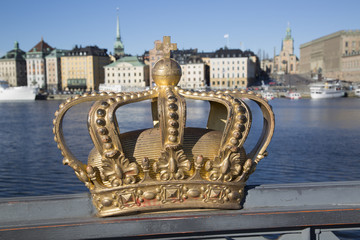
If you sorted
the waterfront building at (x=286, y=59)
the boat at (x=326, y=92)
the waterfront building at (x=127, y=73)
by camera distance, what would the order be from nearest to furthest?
the boat at (x=326, y=92), the waterfront building at (x=127, y=73), the waterfront building at (x=286, y=59)

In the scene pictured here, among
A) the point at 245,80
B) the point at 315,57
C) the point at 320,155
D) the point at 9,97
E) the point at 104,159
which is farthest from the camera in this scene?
the point at 315,57

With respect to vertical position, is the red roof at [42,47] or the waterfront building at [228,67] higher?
the red roof at [42,47]

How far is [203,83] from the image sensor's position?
273ft

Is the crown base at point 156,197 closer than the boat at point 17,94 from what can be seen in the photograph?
Yes

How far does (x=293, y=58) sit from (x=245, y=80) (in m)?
67.4

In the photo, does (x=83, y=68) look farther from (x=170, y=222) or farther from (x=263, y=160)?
(x=170, y=222)

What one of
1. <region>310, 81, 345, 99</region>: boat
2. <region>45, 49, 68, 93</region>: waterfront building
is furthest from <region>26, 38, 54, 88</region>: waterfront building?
<region>310, 81, 345, 99</region>: boat

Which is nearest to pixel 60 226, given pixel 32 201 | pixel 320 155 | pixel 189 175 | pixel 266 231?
pixel 32 201

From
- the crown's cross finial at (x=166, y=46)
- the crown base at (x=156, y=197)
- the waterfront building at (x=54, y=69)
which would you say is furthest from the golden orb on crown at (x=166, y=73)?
the waterfront building at (x=54, y=69)

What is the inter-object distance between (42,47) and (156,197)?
10687 cm

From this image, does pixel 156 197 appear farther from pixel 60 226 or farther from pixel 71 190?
pixel 71 190

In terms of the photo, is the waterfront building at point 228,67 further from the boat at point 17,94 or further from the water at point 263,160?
the water at point 263,160

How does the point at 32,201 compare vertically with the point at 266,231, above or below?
above

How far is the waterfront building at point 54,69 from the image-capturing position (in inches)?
3812
